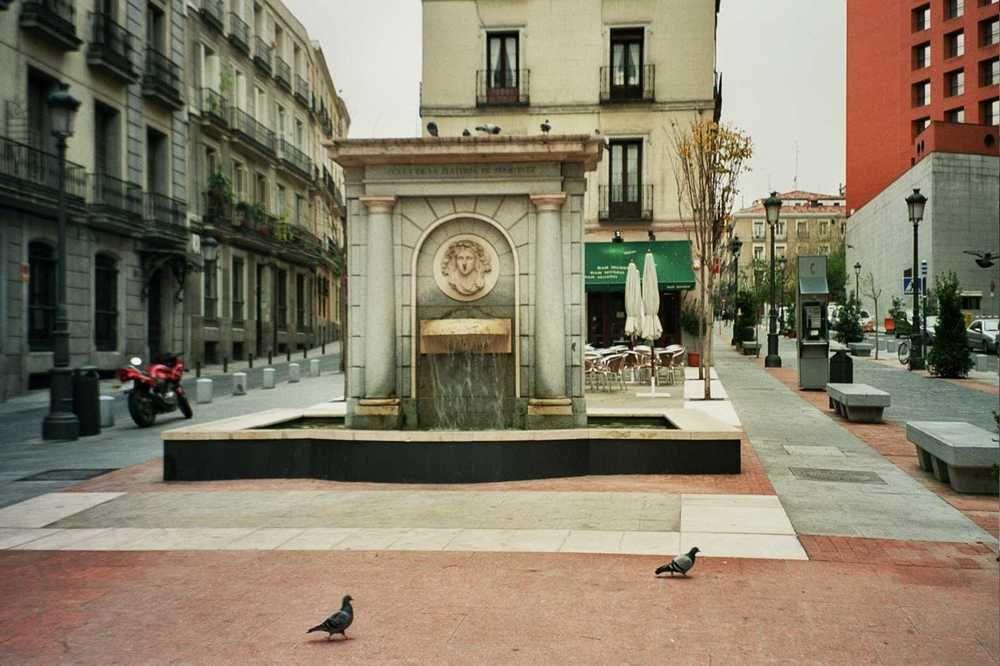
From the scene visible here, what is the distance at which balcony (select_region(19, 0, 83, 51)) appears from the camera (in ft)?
77.3

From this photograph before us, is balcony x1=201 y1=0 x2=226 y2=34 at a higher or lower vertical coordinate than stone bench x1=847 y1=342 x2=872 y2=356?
higher

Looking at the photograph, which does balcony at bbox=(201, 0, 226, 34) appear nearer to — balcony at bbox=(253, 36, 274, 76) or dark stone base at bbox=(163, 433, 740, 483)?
balcony at bbox=(253, 36, 274, 76)

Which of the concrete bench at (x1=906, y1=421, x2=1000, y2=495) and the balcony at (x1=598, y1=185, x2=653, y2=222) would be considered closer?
the concrete bench at (x1=906, y1=421, x2=1000, y2=495)

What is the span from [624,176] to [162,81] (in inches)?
639

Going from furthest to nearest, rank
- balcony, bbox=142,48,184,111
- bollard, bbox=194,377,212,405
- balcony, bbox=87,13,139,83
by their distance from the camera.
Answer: balcony, bbox=142,48,184,111, balcony, bbox=87,13,139,83, bollard, bbox=194,377,212,405

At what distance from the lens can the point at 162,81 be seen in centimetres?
3150

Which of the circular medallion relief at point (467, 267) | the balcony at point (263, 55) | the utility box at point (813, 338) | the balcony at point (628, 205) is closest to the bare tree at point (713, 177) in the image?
the utility box at point (813, 338)

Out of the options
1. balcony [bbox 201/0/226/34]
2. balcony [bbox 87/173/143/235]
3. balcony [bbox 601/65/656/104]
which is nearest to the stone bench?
balcony [bbox 601/65/656/104]

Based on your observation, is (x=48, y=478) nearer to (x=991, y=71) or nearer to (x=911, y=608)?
(x=911, y=608)

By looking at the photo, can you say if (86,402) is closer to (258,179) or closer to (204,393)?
(204,393)

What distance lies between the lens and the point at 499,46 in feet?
115

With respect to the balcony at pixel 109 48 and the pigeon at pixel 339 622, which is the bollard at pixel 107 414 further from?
the balcony at pixel 109 48

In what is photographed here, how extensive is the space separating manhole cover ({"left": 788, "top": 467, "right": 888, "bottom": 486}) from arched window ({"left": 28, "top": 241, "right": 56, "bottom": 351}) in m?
20.3

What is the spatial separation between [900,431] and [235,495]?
9949 mm
